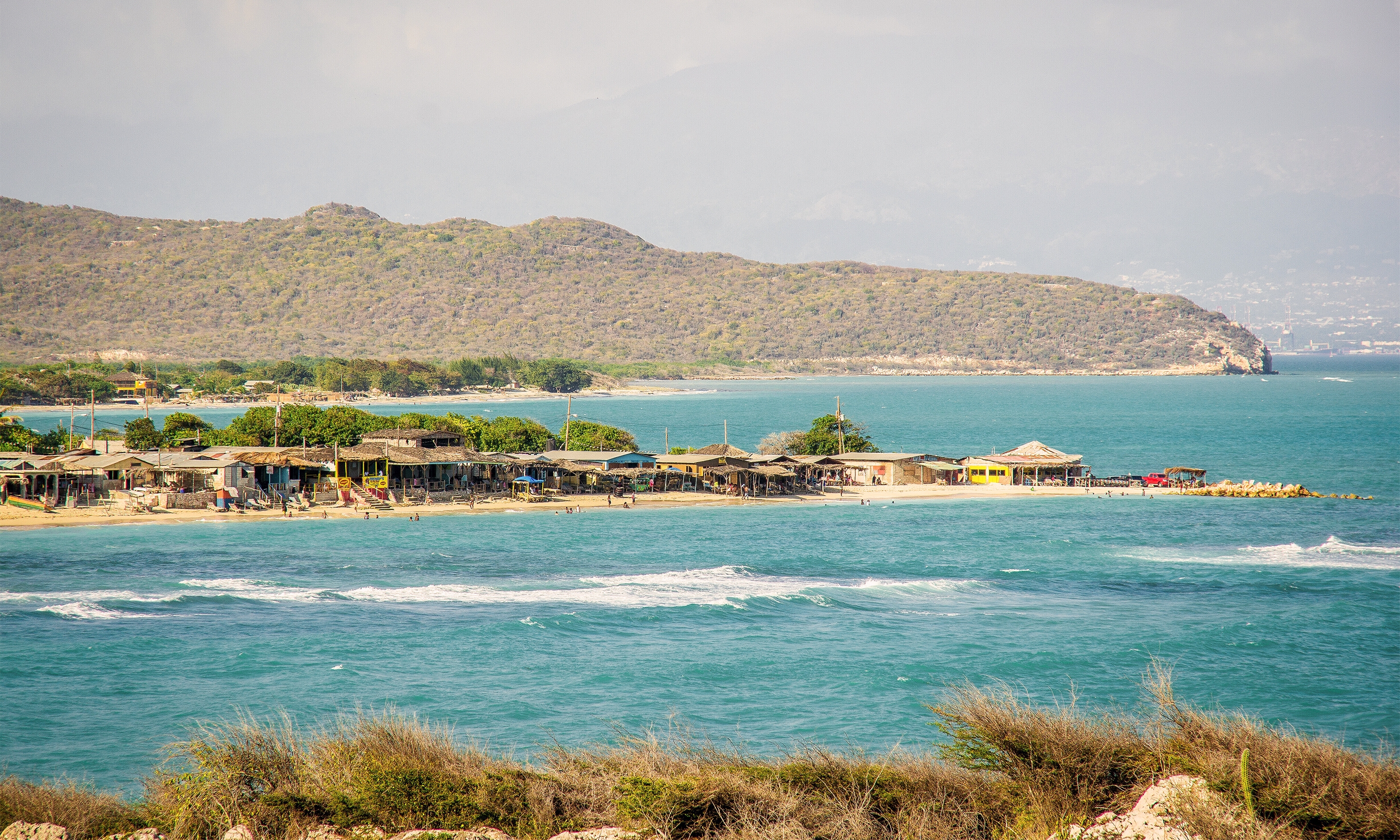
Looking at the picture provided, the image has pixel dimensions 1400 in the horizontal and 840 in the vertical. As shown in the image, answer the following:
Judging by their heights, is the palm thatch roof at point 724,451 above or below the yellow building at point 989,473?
above

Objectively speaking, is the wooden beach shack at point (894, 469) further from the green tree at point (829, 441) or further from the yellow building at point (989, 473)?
the green tree at point (829, 441)

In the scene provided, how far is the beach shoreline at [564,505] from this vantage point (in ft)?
127

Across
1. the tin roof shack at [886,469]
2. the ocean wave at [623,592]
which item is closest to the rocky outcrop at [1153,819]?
the ocean wave at [623,592]

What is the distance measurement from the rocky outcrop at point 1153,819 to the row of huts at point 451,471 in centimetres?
3829

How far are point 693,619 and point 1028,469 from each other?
34844mm

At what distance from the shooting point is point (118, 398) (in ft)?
389

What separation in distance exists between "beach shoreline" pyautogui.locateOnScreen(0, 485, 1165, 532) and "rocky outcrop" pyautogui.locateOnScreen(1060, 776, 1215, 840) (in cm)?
3506

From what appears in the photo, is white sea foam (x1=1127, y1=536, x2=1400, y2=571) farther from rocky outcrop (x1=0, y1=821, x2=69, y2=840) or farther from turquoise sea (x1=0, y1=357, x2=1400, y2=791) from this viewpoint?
rocky outcrop (x1=0, y1=821, x2=69, y2=840)

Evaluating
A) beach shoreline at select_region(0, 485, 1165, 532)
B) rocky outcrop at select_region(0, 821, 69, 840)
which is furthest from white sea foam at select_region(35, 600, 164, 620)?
rocky outcrop at select_region(0, 821, 69, 840)

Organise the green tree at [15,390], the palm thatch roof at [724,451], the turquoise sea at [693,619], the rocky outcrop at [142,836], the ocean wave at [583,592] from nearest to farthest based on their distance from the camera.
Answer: the rocky outcrop at [142,836], the turquoise sea at [693,619], the ocean wave at [583,592], the palm thatch roof at [724,451], the green tree at [15,390]

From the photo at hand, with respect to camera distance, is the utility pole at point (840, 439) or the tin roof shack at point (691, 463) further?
the utility pole at point (840, 439)

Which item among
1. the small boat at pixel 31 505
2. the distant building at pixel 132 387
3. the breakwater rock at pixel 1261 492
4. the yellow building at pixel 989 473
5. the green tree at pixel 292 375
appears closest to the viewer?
the small boat at pixel 31 505

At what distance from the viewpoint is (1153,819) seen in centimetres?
1081

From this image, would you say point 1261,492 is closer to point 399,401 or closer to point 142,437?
point 142,437
